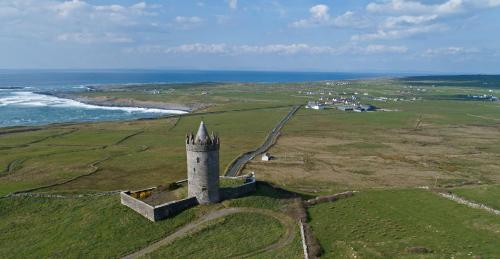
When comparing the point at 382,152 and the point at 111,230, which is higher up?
the point at 111,230

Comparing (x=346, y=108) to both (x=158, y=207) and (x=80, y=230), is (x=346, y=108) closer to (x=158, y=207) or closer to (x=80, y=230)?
(x=158, y=207)

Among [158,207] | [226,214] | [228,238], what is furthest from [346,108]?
[228,238]

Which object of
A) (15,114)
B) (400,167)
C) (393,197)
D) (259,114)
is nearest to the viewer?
(393,197)

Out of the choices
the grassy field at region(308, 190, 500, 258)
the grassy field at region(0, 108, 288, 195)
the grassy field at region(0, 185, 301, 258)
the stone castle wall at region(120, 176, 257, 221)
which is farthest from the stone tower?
the grassy field at region(0, 108, 288, 195)

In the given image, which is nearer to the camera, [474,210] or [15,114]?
[474,210]

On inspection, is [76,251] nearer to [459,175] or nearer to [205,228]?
[205,228]

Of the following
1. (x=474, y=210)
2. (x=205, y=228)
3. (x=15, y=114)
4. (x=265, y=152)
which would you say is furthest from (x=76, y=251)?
(x=15, y=114)

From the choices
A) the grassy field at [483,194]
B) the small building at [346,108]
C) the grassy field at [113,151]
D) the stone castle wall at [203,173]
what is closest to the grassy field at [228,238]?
the stone castle wall at [203,173]
